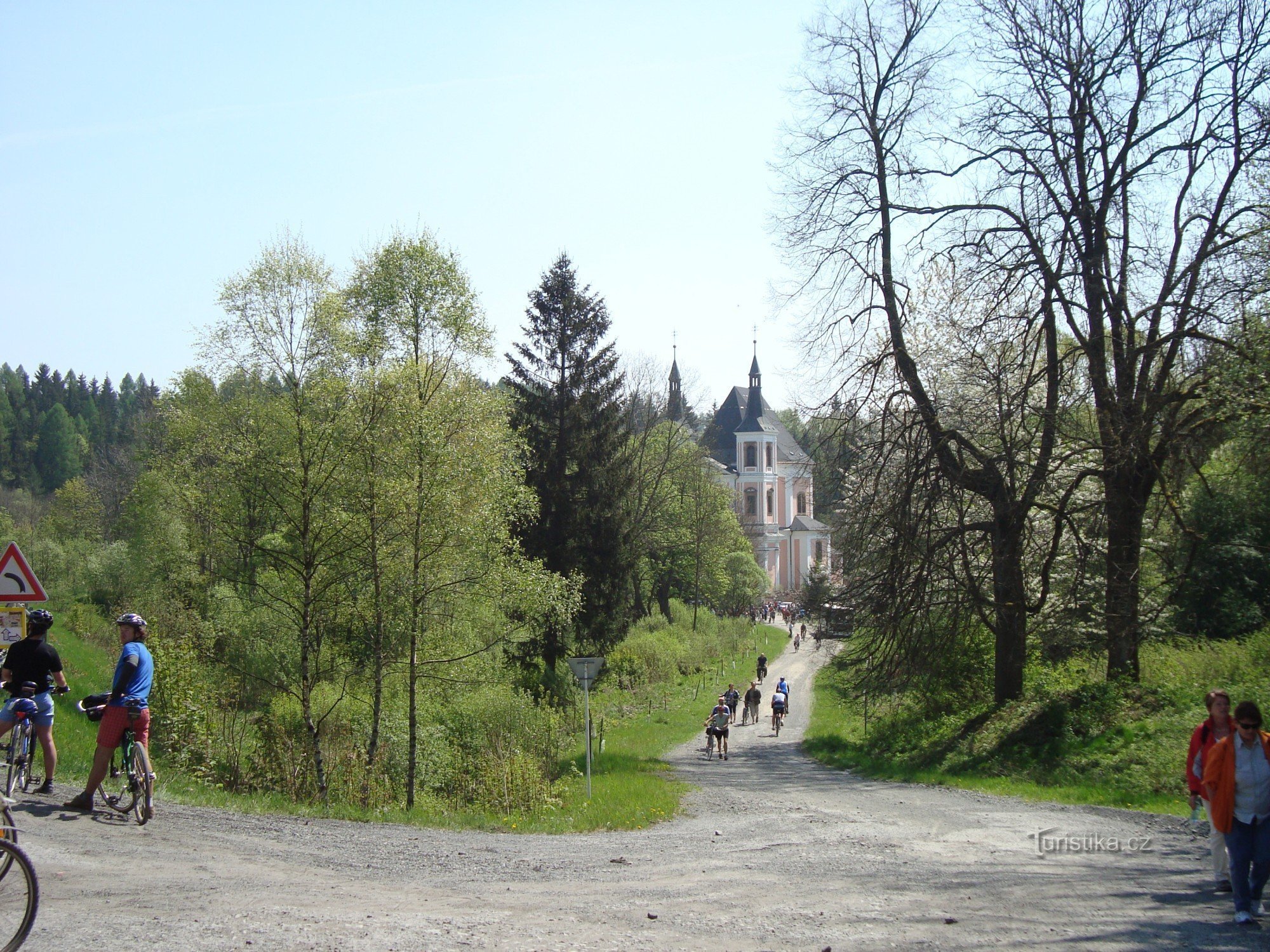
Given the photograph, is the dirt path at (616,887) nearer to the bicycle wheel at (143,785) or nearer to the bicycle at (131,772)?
the bicycle wheel at (143,785)

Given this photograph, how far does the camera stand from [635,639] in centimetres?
4328

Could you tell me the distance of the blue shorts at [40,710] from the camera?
29.6 feet

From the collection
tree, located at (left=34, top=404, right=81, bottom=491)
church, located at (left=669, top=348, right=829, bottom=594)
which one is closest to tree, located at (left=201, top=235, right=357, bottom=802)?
church, located at (left=669, top=348, right=829, bottom=594)

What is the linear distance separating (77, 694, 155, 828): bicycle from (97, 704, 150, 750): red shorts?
3 centimetres

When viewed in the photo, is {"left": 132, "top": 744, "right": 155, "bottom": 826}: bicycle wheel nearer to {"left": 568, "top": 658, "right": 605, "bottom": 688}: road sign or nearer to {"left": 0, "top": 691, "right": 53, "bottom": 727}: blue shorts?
{"left": 0, "top": 691, "right": 53, "bottom": 727}: blue shorts

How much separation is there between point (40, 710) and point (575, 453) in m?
25.8

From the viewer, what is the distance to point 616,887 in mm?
8062

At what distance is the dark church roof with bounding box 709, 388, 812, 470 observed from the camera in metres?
93.6

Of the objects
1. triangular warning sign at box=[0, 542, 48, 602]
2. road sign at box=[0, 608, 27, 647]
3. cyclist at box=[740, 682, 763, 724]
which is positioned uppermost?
triangular warning sign at box=[0, 542, 48, 602]

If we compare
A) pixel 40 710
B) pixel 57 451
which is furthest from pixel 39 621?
pixel 57 451

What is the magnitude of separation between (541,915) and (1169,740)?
12.6 m

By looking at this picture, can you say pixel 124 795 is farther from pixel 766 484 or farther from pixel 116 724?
pixel 766 484

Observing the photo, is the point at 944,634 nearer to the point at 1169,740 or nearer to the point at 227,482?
the point at 1169,740

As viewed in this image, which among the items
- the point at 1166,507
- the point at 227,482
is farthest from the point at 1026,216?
the point at 227,482
